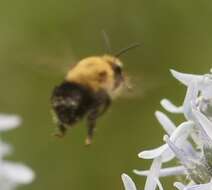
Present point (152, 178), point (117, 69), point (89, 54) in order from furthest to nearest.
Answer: point (89, 54) → point (117, 69) → point (152, 178)

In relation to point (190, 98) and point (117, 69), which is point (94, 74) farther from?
point (190, 98)

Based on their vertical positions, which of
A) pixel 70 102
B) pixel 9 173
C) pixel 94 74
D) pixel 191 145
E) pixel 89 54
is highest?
pixel 89 54

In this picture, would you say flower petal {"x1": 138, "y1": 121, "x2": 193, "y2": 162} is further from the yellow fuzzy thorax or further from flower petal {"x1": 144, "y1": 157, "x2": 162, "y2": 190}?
the yellow fuzzy thorax

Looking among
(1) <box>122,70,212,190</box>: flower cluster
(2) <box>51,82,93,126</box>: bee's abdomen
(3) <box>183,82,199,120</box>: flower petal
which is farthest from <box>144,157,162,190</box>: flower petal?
(2) <box>51,82,93,126</box>: bee's abdomen

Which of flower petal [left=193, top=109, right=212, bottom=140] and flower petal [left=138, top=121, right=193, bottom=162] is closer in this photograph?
flower petal [left=193, top=109, right=212, bottom=140]

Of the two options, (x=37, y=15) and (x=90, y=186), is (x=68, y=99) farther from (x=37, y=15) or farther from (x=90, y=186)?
(x=37, y=15)

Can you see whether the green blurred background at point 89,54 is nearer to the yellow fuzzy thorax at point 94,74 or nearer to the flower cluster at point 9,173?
the flower cluster at point 9,173

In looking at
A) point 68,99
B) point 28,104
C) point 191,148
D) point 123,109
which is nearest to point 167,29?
point 123,109

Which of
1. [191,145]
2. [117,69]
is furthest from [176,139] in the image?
[117,69]
